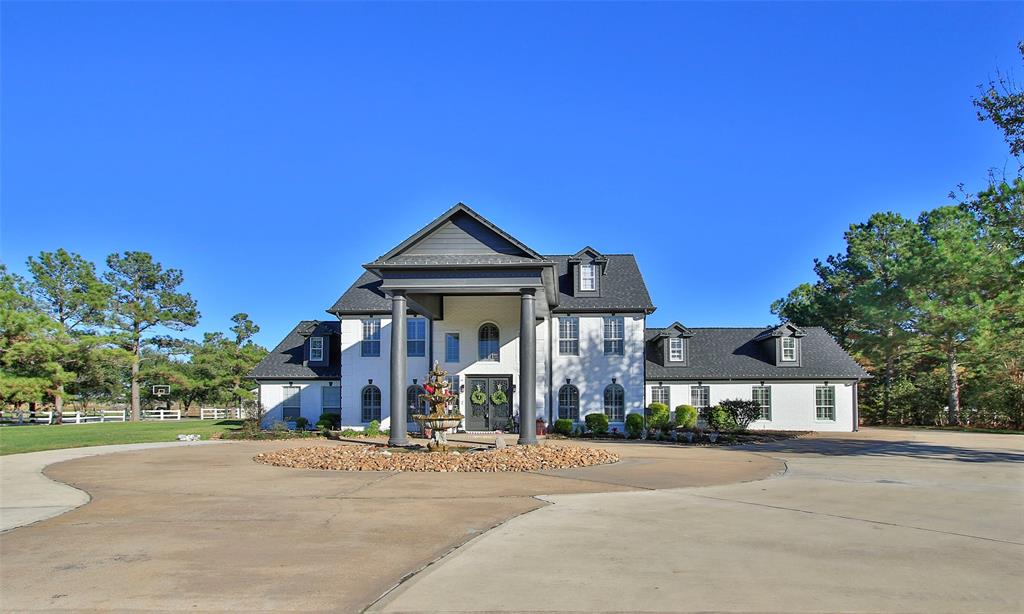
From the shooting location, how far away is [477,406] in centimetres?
3098

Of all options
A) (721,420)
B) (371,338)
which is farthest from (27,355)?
(721,420)

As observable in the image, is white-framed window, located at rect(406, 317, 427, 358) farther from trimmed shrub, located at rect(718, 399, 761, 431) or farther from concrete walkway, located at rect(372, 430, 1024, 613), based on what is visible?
concrete walkway, located at rect(372, 430, 1024, 613)

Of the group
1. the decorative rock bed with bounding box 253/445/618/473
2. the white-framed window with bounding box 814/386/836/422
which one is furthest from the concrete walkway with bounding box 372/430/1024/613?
the white-framed window with bounding box 814/386/836/422

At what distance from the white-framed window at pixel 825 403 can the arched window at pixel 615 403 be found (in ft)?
32.9

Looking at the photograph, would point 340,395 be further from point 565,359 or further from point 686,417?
point 686,417

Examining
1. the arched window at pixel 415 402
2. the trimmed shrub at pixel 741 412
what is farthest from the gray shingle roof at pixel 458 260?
the trimmed shrub at pixel 741 412

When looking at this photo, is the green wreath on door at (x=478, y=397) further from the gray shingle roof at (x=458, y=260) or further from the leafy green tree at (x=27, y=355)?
the leafy green tree at (x=27, y=355)

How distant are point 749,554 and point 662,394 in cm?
2806

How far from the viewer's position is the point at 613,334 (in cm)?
3250

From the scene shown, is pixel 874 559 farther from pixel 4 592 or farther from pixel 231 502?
pixel 231 502

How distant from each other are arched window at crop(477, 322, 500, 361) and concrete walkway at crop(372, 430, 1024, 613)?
18.5m

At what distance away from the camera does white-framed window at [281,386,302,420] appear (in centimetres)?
3478

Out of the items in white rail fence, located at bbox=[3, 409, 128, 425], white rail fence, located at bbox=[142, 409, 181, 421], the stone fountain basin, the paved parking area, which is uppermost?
the stone fountain basin

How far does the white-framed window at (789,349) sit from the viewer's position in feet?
116
